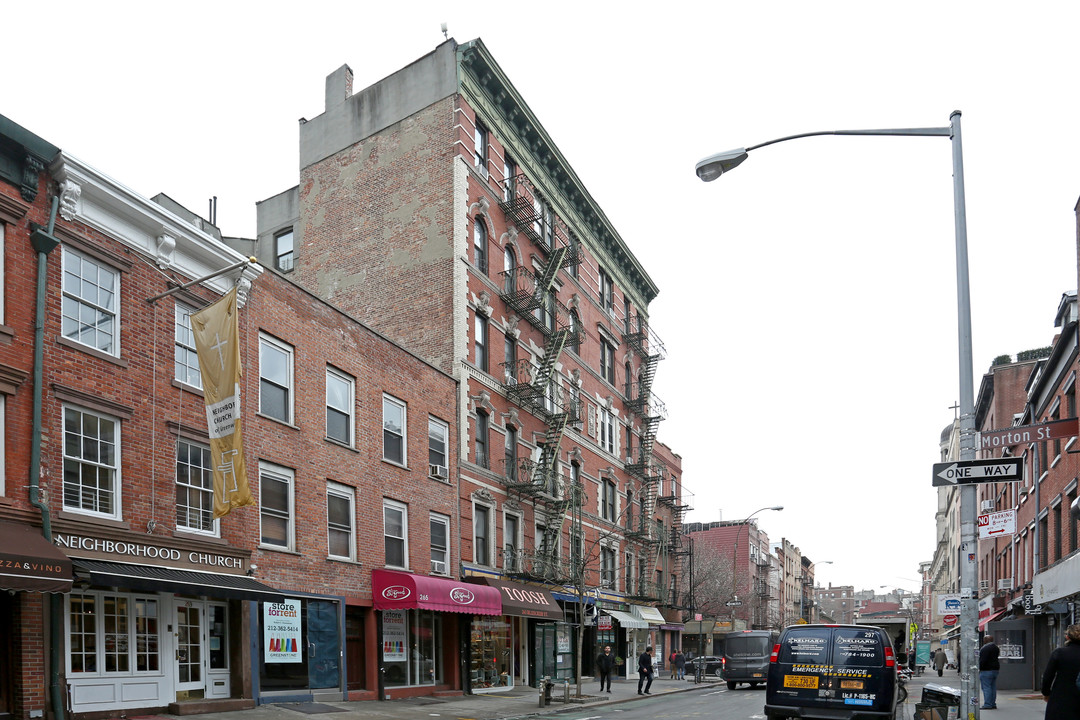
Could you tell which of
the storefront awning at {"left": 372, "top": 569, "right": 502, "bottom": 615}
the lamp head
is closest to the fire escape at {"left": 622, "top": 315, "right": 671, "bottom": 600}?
the storefront awning at {"left": 372, "top": 569, "right": 502, "bottom": 615}

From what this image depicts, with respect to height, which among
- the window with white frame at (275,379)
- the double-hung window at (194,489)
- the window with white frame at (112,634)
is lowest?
the window with white frame at (112,634)

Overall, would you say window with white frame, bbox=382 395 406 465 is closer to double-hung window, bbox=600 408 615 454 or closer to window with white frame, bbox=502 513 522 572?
window with white frame, bbox=502 513 522 572

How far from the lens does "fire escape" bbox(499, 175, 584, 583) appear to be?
3247 centimetres

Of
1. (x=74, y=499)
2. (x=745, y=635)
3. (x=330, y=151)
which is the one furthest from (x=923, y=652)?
(x=74, y=499)

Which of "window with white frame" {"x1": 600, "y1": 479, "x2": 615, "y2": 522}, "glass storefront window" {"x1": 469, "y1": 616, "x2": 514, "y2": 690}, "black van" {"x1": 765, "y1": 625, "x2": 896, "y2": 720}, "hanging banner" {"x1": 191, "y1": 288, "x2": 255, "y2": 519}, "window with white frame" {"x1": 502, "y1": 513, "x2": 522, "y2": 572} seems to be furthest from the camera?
"window with white frame" {"x1": 600, "y1": 479, "x2": 615, "y2": 522}

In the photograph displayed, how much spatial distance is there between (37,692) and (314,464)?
27.9 feet

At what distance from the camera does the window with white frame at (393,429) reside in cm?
2517

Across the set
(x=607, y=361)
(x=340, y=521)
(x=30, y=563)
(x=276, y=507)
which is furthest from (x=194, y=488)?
(x=607, y=361)

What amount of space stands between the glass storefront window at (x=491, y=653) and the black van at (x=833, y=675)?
13.4 m

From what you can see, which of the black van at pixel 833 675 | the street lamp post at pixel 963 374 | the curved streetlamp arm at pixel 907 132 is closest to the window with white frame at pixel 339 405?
the black van at pixel 833 675

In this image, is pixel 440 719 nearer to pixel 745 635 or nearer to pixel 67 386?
pixel 67 386

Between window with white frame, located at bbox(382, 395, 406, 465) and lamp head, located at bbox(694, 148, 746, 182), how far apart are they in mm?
15072

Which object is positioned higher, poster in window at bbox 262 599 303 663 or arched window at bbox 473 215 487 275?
arched window at bbox 473 215 487 275

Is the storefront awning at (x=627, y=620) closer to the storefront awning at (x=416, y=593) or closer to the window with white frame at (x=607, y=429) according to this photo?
the window with white frame at (x=607, y=429)
